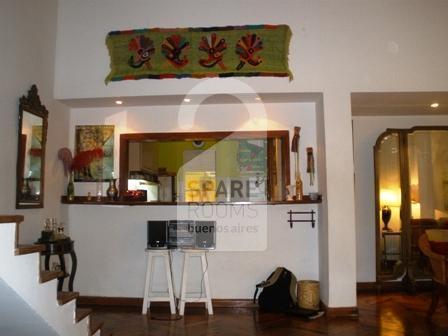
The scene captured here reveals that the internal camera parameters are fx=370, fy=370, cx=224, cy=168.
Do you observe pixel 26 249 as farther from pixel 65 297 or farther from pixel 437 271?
pixel 437 271

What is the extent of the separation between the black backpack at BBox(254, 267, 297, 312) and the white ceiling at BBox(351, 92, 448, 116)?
2.18m

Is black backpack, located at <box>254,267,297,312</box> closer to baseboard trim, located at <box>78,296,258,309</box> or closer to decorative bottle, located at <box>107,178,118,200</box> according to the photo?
baseboard trim, located at <box>78,296,258,309</box>

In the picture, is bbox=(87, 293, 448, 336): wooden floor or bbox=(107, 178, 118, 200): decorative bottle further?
bbox=(107, 178, 118, 200): decorative bottle

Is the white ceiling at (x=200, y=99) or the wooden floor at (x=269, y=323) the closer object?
the wooden floor at (x=269, y=323)

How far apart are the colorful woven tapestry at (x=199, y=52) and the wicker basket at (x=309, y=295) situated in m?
2.29

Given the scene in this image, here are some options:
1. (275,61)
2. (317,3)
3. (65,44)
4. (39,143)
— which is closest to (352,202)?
(275,61)

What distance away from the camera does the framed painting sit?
4523 millimetres

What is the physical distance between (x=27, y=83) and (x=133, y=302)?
2.64 metres

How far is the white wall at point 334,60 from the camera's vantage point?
3949 millimetres

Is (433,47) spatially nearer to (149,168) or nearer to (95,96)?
(95,96)

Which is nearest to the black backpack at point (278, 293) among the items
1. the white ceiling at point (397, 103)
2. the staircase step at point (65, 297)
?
the staircase step at point (65, 297)

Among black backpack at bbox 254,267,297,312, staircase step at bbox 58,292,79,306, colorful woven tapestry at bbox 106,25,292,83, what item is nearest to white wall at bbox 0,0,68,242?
colorful woven tapestry at bbox 106,25,292,83

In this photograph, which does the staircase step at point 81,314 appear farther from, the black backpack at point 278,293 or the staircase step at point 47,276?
the black backpack at point 278,293

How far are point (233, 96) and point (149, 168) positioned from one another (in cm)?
227
